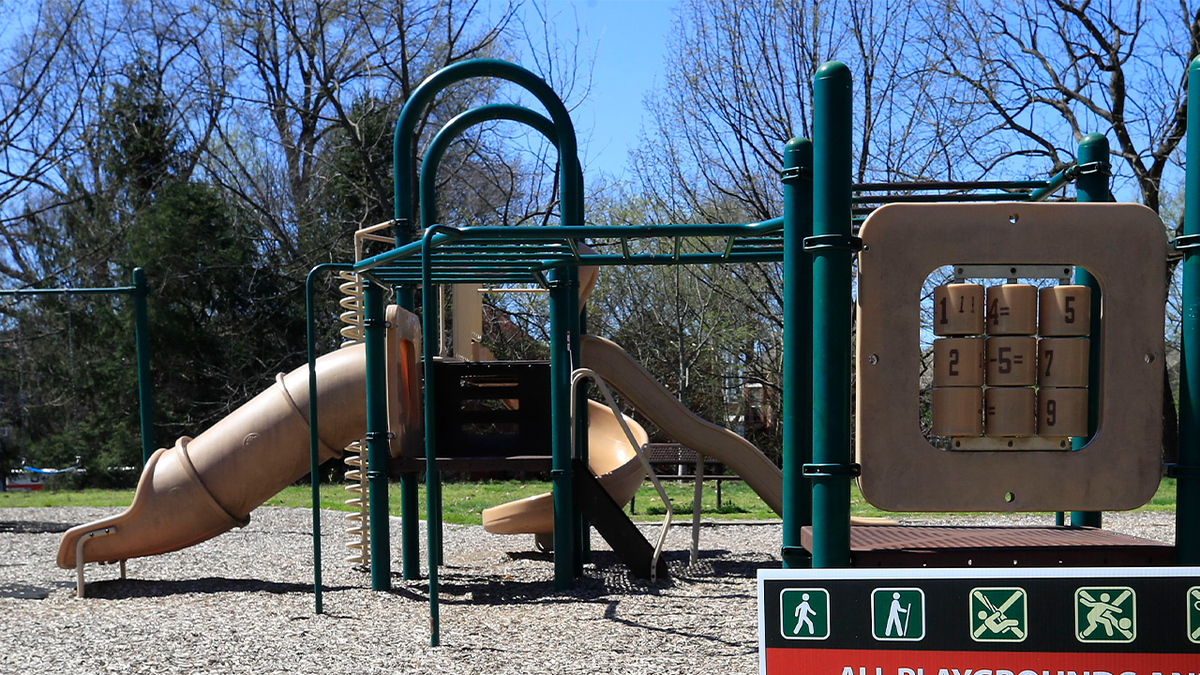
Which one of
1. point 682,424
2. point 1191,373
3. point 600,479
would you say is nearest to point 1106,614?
point 1191,373

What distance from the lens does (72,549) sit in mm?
8031

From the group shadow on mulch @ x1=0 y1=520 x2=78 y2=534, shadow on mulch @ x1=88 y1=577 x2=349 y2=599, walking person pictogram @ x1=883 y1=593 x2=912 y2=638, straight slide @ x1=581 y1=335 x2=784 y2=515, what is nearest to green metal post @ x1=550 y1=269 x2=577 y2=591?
→ straight slide @ x1=581 y1=335 x2=784 y2=515

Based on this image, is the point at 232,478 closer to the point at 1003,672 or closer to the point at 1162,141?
the point at 1003,672

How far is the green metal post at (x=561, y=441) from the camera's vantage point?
734 centimetres

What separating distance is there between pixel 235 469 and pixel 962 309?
6383mm

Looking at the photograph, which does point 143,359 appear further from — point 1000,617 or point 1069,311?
point 1000,617

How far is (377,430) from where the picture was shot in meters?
7.62

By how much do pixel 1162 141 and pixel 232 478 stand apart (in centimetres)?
1750

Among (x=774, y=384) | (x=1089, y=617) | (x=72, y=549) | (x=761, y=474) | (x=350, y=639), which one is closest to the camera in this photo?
(x=1089, y=617)

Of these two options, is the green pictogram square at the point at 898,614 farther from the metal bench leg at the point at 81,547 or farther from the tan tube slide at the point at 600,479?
the metal bench leg at the point at 81,547

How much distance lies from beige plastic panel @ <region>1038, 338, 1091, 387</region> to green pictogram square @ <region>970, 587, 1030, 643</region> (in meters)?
0.93

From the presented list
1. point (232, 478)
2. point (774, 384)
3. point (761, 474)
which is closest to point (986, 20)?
point (774, 384)

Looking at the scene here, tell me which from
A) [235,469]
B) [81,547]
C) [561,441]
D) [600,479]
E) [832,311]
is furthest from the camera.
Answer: [600,479]

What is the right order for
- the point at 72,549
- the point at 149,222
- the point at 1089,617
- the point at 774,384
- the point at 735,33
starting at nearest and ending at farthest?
1. the point at 1089,617
2. the point at 72,549
3. the point at 735,33
4. the point at 774,384
5. the point at 149,222
